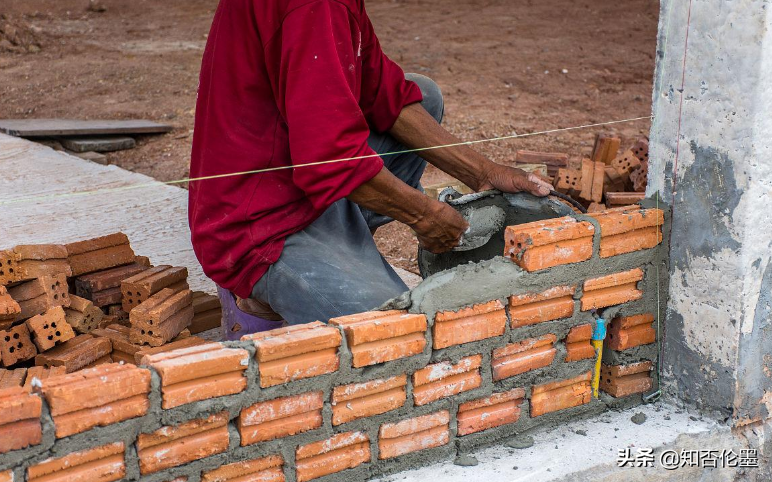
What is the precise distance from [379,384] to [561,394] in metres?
0.73

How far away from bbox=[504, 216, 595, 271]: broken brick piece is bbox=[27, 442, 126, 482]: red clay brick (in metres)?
1.33

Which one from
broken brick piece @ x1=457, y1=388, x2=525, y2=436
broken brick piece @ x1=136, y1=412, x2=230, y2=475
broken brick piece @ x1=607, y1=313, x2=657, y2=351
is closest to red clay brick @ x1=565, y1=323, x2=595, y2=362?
broken brick piece @ x1=607, y1=313, x2=657, y2=351

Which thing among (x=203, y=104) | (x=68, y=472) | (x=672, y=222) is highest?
(x=203, y=104)

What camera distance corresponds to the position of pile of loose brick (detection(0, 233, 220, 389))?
3.37m

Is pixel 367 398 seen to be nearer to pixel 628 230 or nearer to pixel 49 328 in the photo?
pixel 628 230

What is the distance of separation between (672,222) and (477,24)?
395 inches

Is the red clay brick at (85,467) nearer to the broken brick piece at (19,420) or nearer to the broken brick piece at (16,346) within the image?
the broken brick piece at (19,420)

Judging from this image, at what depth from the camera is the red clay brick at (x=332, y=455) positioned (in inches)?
99.3

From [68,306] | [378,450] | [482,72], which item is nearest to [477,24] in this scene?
[482,72]

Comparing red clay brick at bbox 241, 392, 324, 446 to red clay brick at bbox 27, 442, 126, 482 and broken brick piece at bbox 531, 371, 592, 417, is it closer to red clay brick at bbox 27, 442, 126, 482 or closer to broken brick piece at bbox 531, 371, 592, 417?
red clay brick at bbox 27, 442, 126, 482

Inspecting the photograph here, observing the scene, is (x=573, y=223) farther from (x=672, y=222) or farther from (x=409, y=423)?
(x=409, y=423)

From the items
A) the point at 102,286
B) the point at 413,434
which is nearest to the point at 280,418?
the point at 413,434

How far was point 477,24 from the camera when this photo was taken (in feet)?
41.1

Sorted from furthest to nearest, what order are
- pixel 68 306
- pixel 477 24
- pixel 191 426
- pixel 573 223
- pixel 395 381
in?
pixel 477 24, pixel 68 306, pixel 573 223, pixel 395 381, pixel 191 426
